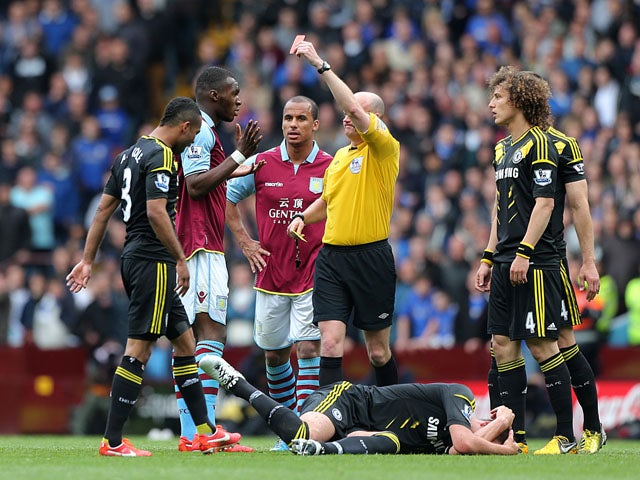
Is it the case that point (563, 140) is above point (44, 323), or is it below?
above

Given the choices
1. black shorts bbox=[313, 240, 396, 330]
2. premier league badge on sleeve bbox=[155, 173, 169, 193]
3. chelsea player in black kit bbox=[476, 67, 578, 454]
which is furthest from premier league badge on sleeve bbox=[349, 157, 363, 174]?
premier league badge on sleeve bbox=[155, 173, 169, 193]

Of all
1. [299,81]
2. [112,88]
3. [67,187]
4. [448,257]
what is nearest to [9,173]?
[67,187]

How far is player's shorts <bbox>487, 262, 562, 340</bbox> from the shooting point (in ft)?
33.0

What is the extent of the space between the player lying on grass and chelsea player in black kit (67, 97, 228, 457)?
1.67 feet

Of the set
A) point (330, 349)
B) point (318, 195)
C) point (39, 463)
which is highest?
point (318, 195)

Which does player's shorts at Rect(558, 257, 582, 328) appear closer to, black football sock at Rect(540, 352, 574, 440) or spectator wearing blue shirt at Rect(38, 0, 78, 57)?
black football sock at Rect(540, 352, 574, 440)

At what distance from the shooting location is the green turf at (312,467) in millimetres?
8211

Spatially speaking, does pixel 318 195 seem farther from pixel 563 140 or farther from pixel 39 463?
pixel 39 463

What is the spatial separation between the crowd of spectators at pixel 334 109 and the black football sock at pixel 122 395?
7695 millimetres

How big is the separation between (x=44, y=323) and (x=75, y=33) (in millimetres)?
6817

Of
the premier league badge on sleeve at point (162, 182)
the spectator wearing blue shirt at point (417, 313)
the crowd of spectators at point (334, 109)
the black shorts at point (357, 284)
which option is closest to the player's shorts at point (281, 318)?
the black shorts at point (357, 284)

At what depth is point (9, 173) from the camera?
2105cm

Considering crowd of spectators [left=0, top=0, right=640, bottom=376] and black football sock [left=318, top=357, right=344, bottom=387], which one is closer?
black football sock [left=318, top=357, right=344, bottom=387]

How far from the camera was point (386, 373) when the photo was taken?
11.0 metres
